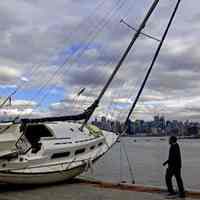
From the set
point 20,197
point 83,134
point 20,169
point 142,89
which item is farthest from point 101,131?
point 20,197

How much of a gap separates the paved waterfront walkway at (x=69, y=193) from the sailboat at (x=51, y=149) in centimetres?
48

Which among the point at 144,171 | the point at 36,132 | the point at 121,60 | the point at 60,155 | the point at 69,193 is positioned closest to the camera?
the point at 69,193

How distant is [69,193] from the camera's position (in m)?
15.2

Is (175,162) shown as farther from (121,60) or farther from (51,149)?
(121,60)

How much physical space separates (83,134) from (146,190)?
18.6 feet

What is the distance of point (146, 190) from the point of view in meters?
15.0

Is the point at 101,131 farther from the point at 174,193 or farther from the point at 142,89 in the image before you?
the point at 174,193

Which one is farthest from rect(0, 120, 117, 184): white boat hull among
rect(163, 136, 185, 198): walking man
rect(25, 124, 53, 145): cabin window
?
rect(163, 136, 185, 198): walking man

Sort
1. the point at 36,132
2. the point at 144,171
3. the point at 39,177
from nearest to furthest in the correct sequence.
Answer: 1. the point at 39,177
2. the point at 36,132
3. the point at 144,171

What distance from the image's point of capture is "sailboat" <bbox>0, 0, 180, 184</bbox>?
1630 cm

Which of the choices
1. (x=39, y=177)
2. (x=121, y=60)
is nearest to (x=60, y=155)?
(x=39, y=177)

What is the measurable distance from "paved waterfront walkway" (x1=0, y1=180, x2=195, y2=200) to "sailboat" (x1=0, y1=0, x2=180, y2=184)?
48 centimetres

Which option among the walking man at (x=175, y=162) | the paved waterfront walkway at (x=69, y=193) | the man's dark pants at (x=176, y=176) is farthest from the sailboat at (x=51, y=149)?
the man's dark pants at (x=176, y=176)

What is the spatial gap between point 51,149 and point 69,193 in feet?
9.18
